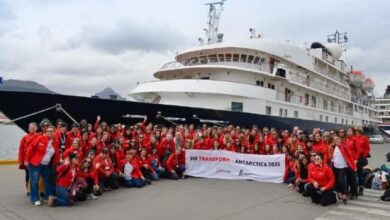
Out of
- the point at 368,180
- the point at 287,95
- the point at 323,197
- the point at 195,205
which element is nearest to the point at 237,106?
the point at 287,95

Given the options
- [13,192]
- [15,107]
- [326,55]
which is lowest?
[13,192]

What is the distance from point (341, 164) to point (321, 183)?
23.9 inches

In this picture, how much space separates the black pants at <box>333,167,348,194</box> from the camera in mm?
7887

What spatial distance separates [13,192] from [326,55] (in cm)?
3194

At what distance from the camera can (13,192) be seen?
332 inches

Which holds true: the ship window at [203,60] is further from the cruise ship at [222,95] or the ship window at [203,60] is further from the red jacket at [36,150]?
the red jacket at [36,150]

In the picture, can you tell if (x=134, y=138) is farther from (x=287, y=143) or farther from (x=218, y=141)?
(x=287, y=143)

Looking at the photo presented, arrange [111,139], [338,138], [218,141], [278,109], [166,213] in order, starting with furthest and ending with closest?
[278,109]
[218,141]
[111,139]
[338,138]
[166,213]

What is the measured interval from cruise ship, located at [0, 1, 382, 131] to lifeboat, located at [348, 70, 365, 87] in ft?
30.9

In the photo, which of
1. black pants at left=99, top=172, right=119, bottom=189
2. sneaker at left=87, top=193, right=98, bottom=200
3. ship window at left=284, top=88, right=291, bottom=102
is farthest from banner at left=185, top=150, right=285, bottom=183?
ship window at left=284, top=88, right=291, bottom=102

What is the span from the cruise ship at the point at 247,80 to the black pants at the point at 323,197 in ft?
38.2

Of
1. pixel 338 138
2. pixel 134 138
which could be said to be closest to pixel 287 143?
pixel 338 138

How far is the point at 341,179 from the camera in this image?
799cm

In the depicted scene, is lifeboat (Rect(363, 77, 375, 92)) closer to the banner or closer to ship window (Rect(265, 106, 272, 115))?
ship window (Rect(265, 106, 272, 115))
